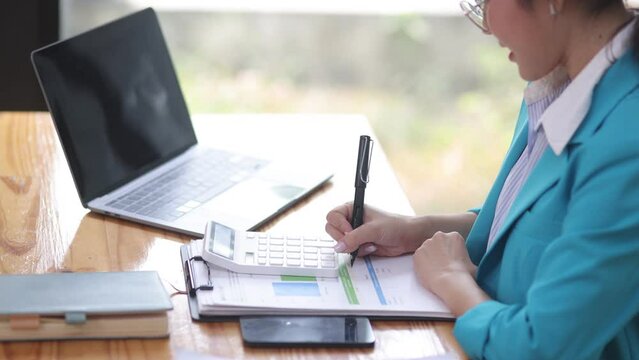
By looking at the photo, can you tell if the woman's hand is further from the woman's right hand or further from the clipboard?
the clipboard

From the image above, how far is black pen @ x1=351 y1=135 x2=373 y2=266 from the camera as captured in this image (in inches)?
54.0

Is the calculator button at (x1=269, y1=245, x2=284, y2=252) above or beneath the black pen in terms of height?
beneath

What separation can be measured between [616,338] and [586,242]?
167mm

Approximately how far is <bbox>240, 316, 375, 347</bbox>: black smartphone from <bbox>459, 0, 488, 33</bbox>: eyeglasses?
1.27ft

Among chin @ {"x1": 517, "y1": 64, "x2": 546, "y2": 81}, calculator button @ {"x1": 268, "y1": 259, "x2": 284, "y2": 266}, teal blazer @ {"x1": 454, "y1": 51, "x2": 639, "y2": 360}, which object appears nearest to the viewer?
teal blazer @ {"x1": 454, "y1": 51, "x2": 639, "y2": 360}

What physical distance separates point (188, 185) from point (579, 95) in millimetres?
704

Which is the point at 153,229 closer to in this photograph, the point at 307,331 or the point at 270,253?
the point at 270,253

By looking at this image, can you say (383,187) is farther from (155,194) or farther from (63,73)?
(63,73)

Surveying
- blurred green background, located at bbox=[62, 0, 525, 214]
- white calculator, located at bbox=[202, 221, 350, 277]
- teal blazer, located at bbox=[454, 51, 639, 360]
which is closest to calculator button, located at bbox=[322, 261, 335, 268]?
white calculator, located at bbox=[202, 221, 350, 277]

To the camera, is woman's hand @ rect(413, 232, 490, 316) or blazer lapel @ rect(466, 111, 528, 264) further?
blazer lapel @ rect(466, 111, 528, 264)

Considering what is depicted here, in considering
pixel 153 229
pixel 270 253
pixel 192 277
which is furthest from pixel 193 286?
pixel 153 229

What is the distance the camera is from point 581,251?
1.09 metres

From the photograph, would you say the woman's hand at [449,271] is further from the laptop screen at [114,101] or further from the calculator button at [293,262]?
the laptop screen at [114,101]

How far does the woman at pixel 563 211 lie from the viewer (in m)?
1.09
